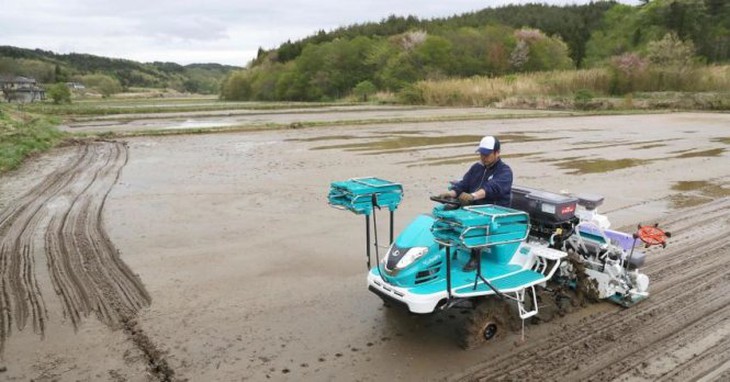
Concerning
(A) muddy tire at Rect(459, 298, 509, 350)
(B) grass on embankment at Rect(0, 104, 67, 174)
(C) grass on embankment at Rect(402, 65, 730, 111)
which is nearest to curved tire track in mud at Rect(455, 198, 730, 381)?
(A) muddy tire at Rect(459, 298, 509, 350)

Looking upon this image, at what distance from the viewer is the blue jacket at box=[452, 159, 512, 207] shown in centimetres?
498

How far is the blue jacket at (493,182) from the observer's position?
4.98m

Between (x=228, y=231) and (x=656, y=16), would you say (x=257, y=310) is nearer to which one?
(x=228, y=231)

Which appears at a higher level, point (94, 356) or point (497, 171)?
point (497, 171)

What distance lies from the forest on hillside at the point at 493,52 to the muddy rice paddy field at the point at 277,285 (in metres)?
38.2

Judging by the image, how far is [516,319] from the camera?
4.95 metres

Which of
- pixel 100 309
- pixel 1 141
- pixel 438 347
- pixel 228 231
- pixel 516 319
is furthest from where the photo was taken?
pixel 1 141

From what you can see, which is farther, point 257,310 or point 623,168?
point 623,168

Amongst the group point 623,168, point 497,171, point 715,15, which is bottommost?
point 623,168

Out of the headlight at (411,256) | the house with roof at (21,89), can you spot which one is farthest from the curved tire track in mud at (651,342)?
the house with roof at (21,89)

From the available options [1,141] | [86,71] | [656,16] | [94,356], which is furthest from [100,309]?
[86,71]

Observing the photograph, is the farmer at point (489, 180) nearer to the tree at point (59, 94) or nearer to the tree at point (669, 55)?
the tree at point (669, 55)

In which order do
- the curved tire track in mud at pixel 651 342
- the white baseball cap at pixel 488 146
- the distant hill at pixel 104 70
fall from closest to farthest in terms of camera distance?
1. the curved tire track in mud at pixel 651 342
2. the white baseball cap at pixel 488 146
3. the distant hill at pixel 104 70

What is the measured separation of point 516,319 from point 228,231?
496cm
